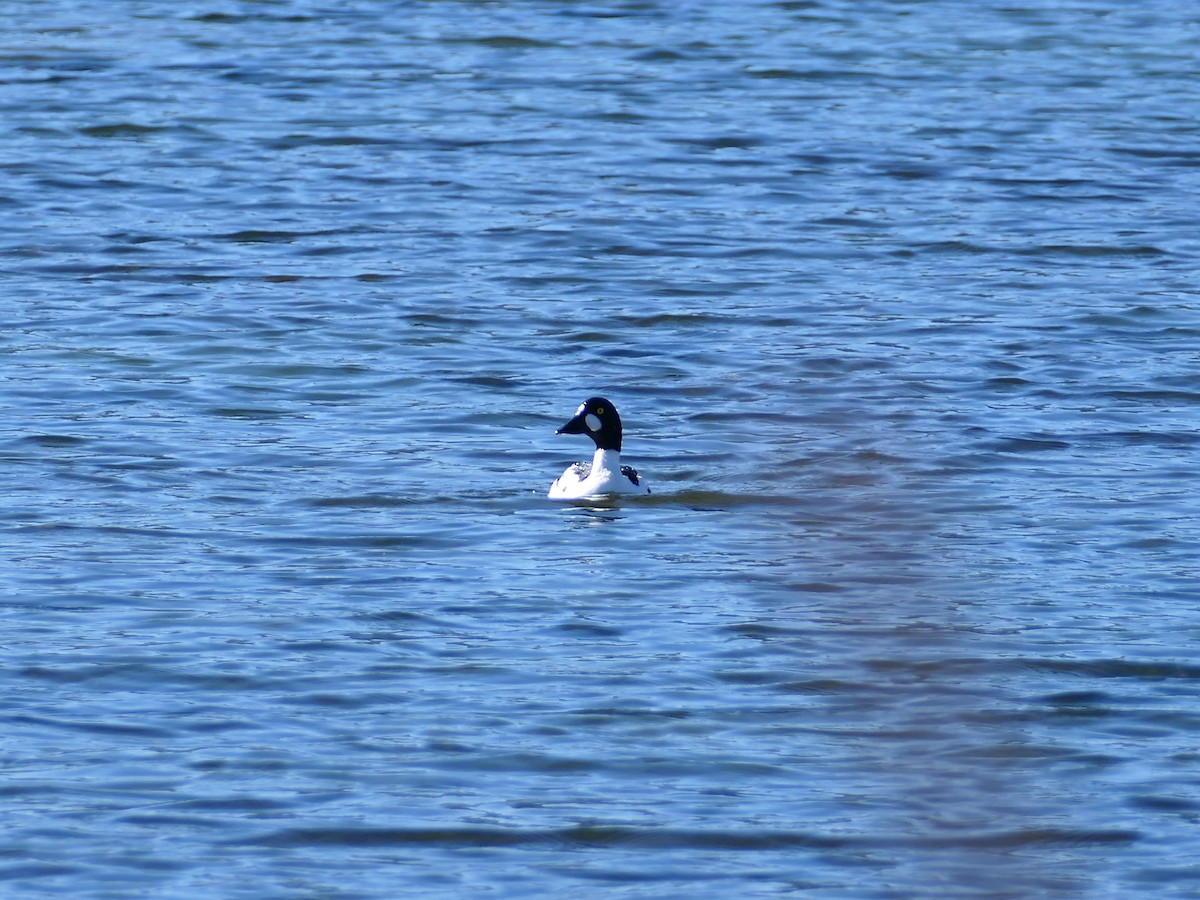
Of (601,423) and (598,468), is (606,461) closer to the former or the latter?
(598,468)

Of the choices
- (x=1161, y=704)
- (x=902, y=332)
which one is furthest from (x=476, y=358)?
(x=1161, y=704)

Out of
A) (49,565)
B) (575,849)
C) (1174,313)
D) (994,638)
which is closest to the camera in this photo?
(575,849)

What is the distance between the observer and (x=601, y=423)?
1435cm

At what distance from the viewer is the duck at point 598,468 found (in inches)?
550

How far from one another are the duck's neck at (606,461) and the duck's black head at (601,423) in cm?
8

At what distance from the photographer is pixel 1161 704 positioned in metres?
10.6

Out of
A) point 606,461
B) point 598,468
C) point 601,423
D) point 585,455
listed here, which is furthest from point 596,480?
point 585,455

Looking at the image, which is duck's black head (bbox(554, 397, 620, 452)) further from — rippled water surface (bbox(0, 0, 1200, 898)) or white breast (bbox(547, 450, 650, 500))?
rippled water surface (bbox(0, 0, 1200, 898))

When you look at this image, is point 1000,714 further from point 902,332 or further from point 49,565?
point 902,332

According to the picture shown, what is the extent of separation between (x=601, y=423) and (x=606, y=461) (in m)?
0.33

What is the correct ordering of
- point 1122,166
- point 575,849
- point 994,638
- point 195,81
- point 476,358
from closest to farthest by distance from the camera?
point 575,849, point 994,638, point 476,358, point 1122,166, point 195,81

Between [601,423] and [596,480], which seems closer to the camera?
[596,480]

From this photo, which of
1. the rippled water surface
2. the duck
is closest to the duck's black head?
the duck

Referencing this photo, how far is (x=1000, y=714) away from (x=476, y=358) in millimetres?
7522
